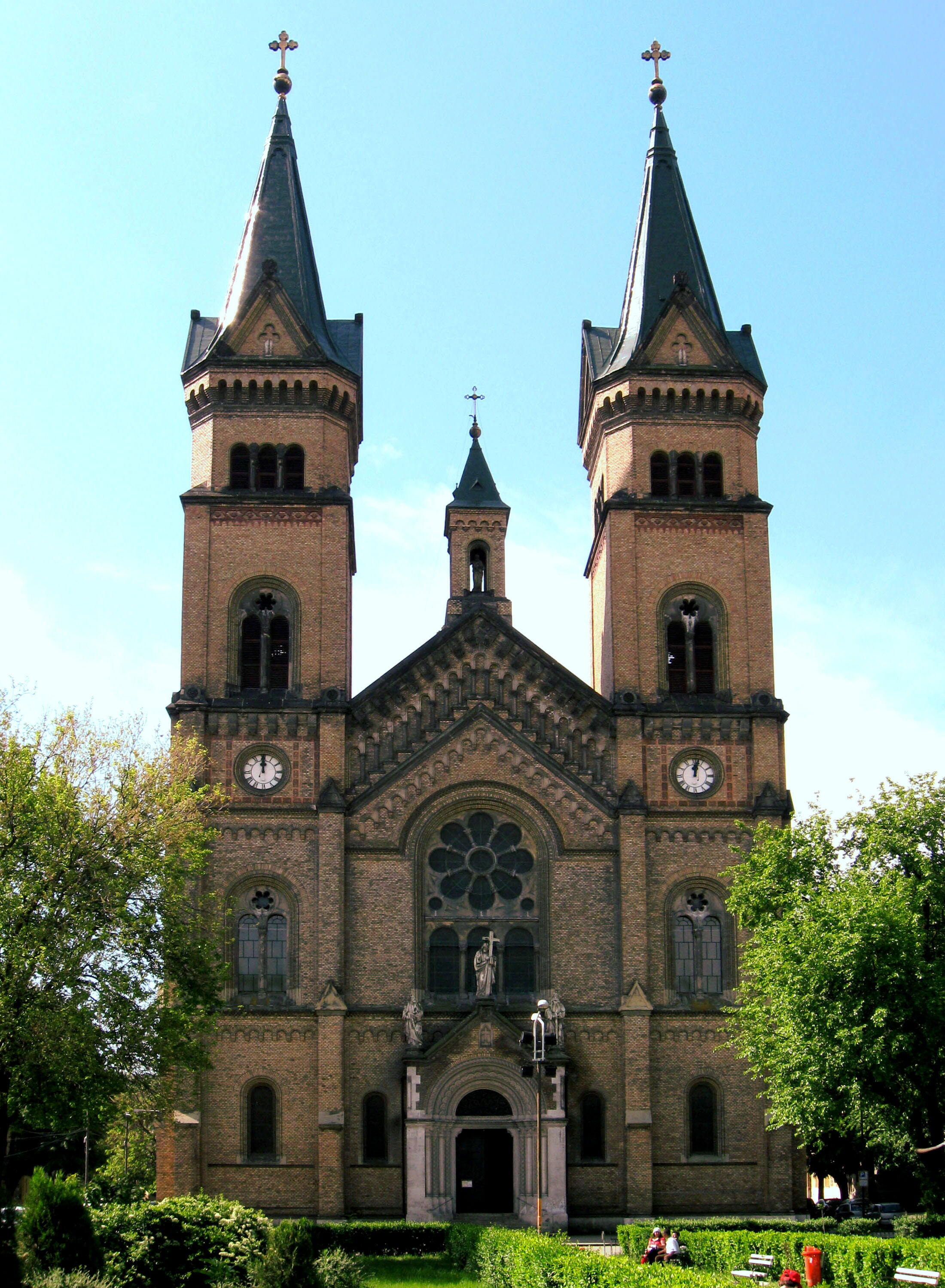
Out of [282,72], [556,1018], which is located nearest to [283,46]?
[282,72]

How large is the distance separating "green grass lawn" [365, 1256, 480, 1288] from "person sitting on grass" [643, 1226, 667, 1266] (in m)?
3.42

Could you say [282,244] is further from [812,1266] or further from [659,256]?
[812,1266]

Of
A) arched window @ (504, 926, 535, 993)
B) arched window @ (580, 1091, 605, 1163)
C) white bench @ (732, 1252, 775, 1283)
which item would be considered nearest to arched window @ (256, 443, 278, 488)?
arched window @ (504, 926, 535, 993)

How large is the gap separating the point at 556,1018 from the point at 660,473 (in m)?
16.6

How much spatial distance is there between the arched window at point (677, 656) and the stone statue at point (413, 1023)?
38.7 feet

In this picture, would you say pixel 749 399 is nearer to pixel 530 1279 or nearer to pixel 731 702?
pixel 731 702

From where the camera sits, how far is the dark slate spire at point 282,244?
50594 millimetres

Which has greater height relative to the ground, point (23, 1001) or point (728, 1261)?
point (23, 1001)

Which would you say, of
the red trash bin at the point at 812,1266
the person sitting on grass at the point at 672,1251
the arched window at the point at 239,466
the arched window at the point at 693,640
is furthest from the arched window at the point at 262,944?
the red trash bin at the point at 812,1266

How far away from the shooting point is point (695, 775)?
46.5 m

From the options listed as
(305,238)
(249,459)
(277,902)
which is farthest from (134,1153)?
(305,238)

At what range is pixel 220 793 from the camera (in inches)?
1606

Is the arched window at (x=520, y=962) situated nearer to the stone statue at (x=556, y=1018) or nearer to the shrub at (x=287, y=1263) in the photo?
the stone statue at (x=556, y=1018)

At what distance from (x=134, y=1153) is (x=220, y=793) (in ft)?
121
